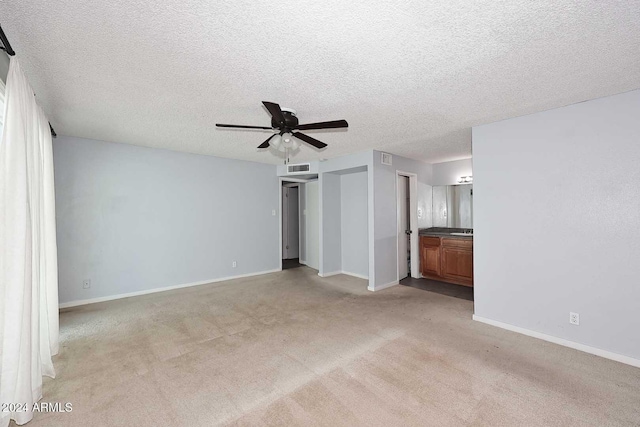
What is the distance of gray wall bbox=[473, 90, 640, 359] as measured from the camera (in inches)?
96.6

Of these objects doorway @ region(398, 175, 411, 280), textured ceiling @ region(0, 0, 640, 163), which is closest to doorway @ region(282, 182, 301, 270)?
doorway @ region(398, 175, 411, 280)

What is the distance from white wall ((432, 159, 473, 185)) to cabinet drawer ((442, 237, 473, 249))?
1.40 metres

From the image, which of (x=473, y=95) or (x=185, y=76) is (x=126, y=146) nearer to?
(x=185, y=76)

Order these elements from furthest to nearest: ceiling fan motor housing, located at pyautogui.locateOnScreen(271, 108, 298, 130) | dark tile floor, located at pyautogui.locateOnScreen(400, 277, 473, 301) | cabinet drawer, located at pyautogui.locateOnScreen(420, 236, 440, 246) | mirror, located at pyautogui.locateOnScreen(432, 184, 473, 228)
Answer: mirror, located at pyautogui.locateOnScreen(432, 184, 473, 228) < cabinet drawer, located at pyautogui.locateOnScreen(420, 236, 440, 246) < dark tile floor, located at pyautogui.locateOnScreen(400, 277, 473, 301) < ceiling fan motor housing, located at pyautogui.locateOnScreen(271, 108, 298, 130)

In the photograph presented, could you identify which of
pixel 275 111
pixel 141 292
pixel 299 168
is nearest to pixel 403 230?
pixel 299 168

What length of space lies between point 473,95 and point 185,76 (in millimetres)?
2578

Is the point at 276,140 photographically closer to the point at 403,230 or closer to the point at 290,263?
the point at 403,230

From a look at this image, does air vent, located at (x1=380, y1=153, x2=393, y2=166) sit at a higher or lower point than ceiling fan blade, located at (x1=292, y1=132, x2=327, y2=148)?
higher

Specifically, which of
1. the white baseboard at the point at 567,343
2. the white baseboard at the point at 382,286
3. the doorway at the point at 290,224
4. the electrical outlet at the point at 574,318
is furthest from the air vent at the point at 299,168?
the electrical outlet at the point at 574,318

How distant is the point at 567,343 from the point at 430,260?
2.69 m

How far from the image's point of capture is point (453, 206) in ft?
18.8

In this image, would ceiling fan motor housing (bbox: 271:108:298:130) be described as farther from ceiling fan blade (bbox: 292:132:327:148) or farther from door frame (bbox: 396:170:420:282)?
door frame (bbox: 396:170:420:282)

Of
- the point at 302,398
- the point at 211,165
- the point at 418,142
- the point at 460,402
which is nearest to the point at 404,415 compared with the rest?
the point at 460,402

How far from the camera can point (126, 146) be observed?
4.32 metres
